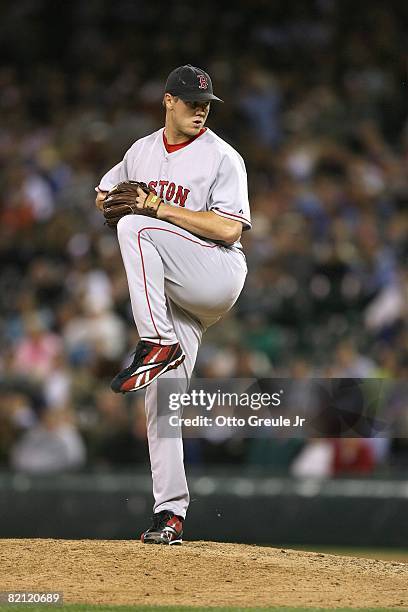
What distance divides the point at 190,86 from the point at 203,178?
1.26 ft

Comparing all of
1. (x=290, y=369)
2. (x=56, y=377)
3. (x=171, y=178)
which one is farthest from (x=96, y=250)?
(x=171, y=178)

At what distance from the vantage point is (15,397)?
8867mm

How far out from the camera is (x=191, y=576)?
4.59 meters

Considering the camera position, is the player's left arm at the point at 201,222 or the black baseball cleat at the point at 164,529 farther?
the black baseball cleat at the point at 164,529

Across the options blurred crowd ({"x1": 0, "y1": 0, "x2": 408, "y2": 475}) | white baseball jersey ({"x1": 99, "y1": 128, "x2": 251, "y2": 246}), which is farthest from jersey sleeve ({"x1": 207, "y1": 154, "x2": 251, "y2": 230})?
blurred crowd ({"x1": 0, "y1": 0, "x2": 408, "y2": 475})

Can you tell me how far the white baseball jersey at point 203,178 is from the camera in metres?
4.85

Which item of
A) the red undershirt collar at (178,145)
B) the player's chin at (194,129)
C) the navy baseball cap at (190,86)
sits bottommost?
the red undershirt collar at (178,145)

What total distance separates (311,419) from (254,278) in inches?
132

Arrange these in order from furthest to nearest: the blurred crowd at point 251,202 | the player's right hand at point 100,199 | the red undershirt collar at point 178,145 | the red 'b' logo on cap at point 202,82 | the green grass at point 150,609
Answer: the blurred crowd at point 251,202 → the player's right hand at point 100,199 → the red undershirt collar at point 178,145 → the red 'b' logo on cap at point 202,82 → the green grass at point 150,609

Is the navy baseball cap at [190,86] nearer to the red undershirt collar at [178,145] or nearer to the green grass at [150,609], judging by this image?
the red undershirt collar at [178,145]

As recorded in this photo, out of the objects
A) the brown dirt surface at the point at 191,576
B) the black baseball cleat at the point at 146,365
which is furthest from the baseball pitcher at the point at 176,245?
the brown dirt surface at the point at 191,576

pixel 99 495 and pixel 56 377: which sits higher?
pixel 56 377

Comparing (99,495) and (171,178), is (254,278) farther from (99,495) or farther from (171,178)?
(171,178)

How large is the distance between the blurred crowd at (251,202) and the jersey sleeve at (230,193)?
3.24 metres
